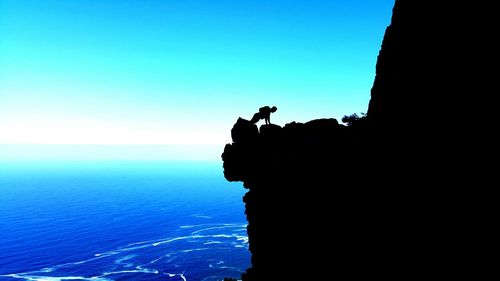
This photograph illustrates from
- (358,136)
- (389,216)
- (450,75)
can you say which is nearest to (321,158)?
(358,136)

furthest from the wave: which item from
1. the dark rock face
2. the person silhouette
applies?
the person silhouette

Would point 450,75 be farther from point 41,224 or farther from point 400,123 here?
point 41,224

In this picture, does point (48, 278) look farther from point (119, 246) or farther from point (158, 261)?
point (119, 246)

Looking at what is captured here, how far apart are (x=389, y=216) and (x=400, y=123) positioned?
641cm

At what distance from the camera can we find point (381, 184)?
20.6 metres

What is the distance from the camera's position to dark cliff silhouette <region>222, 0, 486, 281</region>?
15758mm

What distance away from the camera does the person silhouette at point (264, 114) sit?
35406 millimetres

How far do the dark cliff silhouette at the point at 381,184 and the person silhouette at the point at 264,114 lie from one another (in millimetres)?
2885

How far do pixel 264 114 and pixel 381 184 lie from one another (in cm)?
1816

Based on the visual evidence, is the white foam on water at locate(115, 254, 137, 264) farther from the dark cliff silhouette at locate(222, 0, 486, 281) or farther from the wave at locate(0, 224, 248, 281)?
the dark cliff silhouette at locate(222, 0, 486, 281)

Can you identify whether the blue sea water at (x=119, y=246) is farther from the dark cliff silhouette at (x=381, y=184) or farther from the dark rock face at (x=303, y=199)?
the dark cliff silhouette at (x=381, y=184)

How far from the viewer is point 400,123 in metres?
18.9

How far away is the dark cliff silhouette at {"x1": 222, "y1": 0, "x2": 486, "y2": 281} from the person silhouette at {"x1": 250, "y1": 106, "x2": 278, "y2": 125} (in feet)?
9.47

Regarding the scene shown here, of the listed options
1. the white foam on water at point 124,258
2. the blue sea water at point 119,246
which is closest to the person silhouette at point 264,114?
the blue sea water at point 119,246
